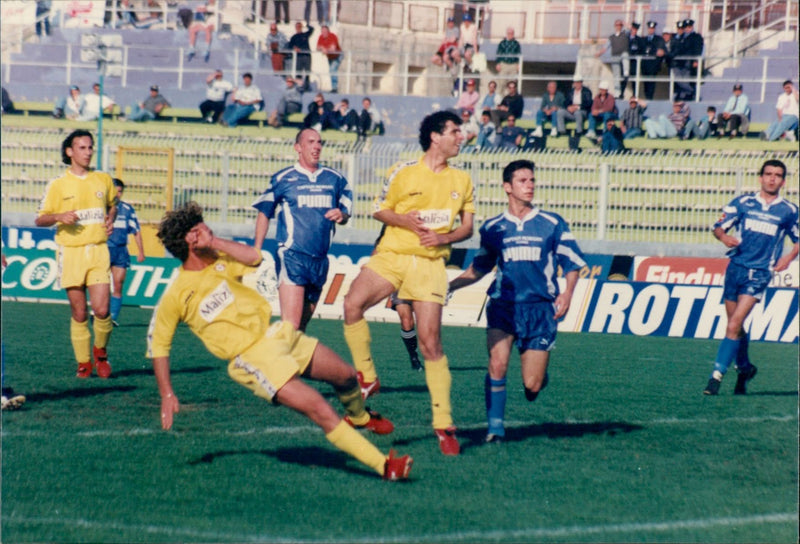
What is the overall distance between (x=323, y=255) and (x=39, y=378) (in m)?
3.06

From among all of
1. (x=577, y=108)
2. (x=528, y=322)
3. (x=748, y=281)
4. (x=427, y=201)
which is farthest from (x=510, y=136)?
(x=528, y=322)

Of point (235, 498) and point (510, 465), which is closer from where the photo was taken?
point (235, 498)

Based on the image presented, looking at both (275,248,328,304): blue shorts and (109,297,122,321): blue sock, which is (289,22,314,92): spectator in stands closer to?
(109,297,122,321): blue sock

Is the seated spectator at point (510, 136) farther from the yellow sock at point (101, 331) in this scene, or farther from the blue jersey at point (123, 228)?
the yellow sock at point (101, 331)

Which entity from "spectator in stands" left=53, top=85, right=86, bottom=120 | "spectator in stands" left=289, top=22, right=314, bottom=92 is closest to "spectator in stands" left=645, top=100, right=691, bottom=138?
"spectator in stands" left=289, top=22, right=314, bottom=92

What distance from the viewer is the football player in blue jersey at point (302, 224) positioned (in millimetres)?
9891

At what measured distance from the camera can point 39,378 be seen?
1077cm

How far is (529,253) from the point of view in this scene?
8.23 metres

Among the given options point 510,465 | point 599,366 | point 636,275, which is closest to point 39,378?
point 510,465

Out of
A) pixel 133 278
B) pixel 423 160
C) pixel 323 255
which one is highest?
pixel 423 160

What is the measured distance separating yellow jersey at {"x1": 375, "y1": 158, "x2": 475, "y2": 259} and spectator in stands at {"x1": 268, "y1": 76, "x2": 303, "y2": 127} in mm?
19090

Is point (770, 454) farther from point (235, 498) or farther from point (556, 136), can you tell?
point (556, 136)

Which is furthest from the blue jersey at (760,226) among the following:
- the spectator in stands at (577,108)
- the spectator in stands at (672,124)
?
the spectator in stands at (577,108)

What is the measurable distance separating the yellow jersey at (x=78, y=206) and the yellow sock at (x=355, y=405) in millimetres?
3997
